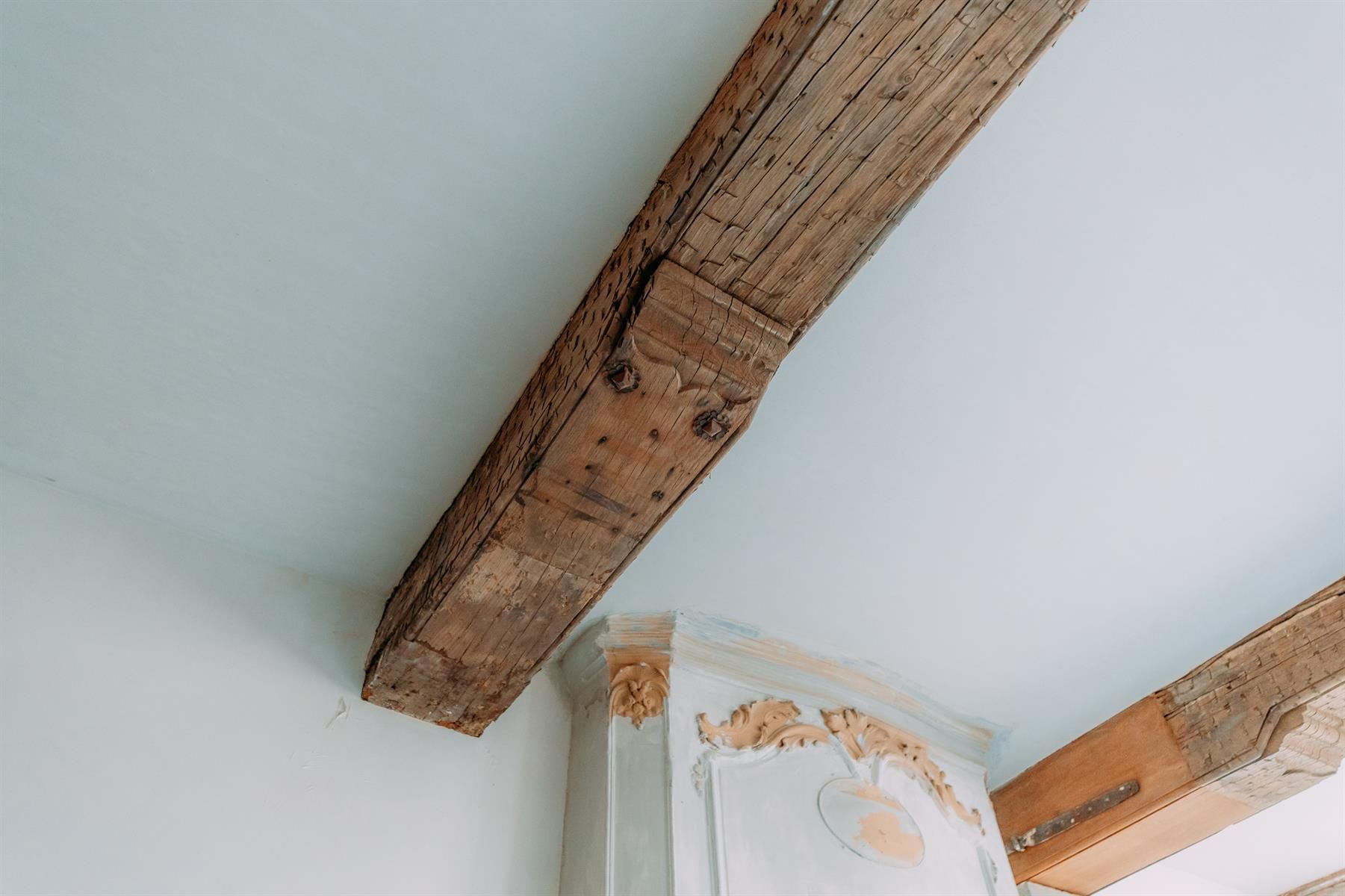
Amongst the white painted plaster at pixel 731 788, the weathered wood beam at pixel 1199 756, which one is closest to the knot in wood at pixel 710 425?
the white painted plaster at pixel 731 788

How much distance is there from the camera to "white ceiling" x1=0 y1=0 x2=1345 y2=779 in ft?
4.20

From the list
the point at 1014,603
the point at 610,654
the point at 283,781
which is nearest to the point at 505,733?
the point at 610,654

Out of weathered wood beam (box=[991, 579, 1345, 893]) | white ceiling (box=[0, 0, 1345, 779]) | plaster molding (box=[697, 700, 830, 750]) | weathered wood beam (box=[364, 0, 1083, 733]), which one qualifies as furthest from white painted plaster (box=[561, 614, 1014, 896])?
weathered wood beam (box=[364, 0, 1083, 733])

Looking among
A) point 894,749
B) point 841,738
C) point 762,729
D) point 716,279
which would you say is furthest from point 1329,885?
point 716,279

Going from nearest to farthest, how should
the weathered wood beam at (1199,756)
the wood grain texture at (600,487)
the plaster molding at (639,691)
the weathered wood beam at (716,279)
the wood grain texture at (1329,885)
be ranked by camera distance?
the weathered wood beam at (716,279), the wood grain texture at (600,487), the plaster molding at (639,691), the weathered wood beam at (1199,756), the wood grain texture at (1329,885)

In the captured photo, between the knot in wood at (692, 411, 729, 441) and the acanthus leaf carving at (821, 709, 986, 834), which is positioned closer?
the knot in wood at (692, 411, 729, 441)

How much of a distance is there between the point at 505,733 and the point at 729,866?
57 cm

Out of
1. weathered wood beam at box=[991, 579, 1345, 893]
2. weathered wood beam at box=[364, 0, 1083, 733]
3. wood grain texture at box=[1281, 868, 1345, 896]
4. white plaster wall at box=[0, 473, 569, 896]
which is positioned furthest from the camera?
wood grain texture at box=[1281, 868, 1345, 896]

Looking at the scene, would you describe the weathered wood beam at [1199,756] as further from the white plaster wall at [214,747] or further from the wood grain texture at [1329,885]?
the white plaster wall at [214,747]

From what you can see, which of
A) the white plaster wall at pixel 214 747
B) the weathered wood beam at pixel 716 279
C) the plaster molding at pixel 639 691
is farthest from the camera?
the plaster molding at pixel 639 691

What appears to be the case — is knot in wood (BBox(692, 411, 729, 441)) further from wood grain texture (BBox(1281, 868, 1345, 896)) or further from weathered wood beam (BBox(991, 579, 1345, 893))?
wood grain texture (BBox(1281, 868, 1345, 896))

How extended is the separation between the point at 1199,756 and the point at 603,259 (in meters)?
2.05

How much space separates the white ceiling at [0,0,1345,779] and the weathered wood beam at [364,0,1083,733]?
0.17 metres

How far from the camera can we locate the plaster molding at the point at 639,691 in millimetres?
2023
